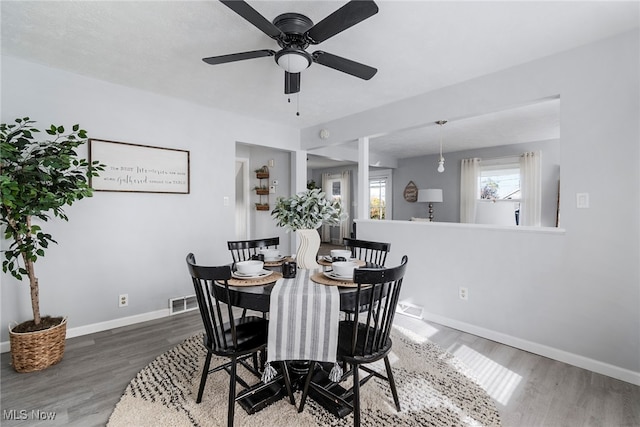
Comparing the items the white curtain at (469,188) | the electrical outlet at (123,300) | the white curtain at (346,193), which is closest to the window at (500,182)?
the white curtain at (469,188)

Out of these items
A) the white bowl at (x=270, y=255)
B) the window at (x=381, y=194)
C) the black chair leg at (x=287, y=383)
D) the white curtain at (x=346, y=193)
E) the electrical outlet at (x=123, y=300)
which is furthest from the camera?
the white curtain at (x=346, y=193)

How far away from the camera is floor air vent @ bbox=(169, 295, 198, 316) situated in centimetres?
351

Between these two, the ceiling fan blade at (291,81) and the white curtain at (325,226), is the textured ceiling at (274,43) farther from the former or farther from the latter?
the white curtain at (325,226)

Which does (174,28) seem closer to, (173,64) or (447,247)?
(173,64)

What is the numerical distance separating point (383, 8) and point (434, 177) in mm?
5774

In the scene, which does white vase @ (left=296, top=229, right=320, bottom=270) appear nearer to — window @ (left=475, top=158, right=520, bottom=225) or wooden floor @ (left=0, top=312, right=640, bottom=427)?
wooden floor @ (left=0, top=312, right=640, bottom=427)

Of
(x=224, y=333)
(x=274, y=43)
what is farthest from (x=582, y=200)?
(x=224, y=333)

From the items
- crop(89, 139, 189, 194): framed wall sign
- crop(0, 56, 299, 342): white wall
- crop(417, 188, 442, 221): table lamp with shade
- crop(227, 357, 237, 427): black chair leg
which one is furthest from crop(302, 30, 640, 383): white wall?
crop(417, 188, 442, 221): table lamp with shade

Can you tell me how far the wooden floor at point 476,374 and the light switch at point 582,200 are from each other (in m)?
1.24

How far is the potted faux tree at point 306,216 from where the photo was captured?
2188mm

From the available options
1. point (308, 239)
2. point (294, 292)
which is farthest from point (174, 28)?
point (294, 292)

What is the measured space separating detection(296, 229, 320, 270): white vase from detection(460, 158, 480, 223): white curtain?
5.27 meters

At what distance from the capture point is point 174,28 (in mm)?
2145

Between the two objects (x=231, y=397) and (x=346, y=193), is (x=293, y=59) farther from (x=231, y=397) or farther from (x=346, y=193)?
(x=346, y=193)
